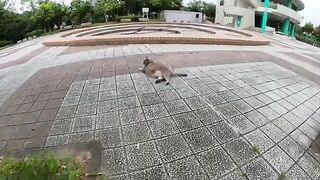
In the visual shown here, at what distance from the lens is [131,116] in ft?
12.4

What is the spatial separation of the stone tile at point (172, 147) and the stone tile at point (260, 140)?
3.07 feet

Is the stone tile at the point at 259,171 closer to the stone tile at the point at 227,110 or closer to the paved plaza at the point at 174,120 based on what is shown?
the paved plaza at the point at 174,120

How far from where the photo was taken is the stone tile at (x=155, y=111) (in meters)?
3.78

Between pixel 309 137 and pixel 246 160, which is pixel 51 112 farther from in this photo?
pixel 309 137

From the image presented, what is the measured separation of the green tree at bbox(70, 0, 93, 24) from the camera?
26.4m

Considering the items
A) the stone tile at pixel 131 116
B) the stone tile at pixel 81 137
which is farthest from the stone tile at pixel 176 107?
the stone tile at pixel 81 137

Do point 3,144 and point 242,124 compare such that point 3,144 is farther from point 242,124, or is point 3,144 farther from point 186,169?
point 242,124

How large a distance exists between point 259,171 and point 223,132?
72cm

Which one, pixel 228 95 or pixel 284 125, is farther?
pixel 228 95

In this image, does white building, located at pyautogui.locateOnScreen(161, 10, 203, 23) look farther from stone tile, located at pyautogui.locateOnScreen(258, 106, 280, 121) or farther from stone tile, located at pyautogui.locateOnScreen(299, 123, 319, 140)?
stone tile, located at pyautogui.locateOnScreen(299, 123, 319, 140)

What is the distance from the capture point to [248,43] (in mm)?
10391

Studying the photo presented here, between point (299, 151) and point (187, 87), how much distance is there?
208 centimetres

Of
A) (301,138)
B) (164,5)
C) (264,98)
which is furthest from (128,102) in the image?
(164,5)

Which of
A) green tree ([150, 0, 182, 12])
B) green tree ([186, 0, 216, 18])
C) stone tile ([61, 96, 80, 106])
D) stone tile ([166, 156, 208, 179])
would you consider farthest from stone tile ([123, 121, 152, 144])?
green tree ([186, 0, 216, 18])
